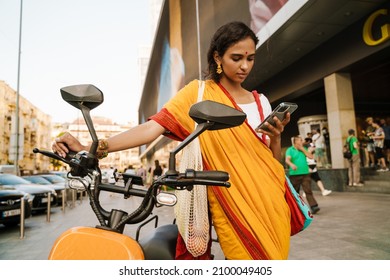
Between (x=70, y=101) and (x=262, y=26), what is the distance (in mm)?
10523

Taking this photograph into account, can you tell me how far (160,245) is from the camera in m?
1.31

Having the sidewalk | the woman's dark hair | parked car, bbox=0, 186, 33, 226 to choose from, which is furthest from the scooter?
parked car, bbox=0, 186, 33, 226

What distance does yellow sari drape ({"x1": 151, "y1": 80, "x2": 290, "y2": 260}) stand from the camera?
3.95 ft

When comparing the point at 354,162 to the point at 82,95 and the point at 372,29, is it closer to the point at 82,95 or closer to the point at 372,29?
the point at 372,29

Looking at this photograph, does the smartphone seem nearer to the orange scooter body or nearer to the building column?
the orange scooter body

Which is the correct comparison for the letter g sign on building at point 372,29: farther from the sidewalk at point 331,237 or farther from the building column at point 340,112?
the sidewalk at point 331,237

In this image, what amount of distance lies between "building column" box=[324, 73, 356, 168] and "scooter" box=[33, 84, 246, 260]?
10789 millimetres

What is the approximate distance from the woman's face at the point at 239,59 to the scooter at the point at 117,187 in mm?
460

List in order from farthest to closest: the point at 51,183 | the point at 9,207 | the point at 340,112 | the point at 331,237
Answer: the point at 51,183 → the point at 340,112 → the point at 9,207 → the point at 331,237

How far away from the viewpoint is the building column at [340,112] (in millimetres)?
10727

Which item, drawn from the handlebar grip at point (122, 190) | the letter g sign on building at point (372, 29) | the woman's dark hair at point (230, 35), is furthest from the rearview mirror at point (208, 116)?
the letter g sign on building at point (372, 29)

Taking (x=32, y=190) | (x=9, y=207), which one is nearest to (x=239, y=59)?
(x=9, y=207)

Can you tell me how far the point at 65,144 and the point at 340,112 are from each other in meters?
11.2
